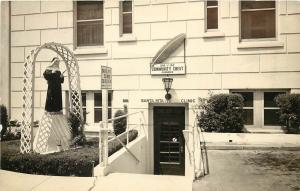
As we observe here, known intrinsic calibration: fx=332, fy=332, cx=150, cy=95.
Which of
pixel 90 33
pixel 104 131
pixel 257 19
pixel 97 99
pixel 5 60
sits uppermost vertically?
pixel 257 19

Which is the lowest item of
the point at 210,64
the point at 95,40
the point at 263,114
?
the point at 263,114

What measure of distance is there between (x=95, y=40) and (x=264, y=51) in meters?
6.37

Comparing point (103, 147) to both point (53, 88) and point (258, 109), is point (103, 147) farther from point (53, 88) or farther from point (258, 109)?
point (258, 109)

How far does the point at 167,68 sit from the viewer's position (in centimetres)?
1217

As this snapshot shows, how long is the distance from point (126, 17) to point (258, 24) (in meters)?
4.90

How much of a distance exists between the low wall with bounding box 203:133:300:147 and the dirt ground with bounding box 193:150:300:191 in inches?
41.9

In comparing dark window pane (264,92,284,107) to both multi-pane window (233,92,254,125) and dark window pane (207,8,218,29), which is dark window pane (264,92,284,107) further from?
dark window pane (207,8,218,29)

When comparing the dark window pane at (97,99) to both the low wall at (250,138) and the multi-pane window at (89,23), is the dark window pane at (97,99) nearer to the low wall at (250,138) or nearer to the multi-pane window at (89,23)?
the multi-pane window at (89,23)

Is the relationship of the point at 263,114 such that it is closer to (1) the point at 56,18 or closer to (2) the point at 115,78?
(2) the point at 115,78

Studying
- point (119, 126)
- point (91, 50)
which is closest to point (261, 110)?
point (119, 126)

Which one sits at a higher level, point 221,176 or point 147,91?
point 147,91

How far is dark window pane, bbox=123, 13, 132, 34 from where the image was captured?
42.0 ft

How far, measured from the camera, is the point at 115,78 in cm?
1277

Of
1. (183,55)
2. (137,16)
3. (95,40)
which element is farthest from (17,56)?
(183,55)
